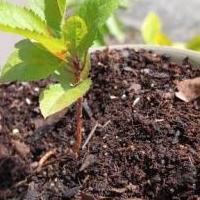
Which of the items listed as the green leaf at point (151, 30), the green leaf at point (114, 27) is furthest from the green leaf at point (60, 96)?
the green leaf at point (114, 27)

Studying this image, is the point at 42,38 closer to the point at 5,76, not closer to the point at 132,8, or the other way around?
the point at 5,76

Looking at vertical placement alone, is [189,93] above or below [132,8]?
above

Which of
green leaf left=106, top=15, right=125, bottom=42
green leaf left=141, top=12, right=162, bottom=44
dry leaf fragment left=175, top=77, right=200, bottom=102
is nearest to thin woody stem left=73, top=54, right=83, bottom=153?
dry leaf fragment left=175, top=77, right=200, bottom=102

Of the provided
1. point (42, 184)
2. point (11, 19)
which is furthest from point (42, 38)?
point (42, 184)

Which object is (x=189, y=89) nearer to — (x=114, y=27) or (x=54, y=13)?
(x=54, y=13)

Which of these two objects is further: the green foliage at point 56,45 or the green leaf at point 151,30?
the green leaf at point 151,30

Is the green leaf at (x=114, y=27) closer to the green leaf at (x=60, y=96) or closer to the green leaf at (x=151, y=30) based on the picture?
the green leaf at (x=151, y=30)

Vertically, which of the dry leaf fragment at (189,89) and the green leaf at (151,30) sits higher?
the dry leaf fragment at (189,89)
